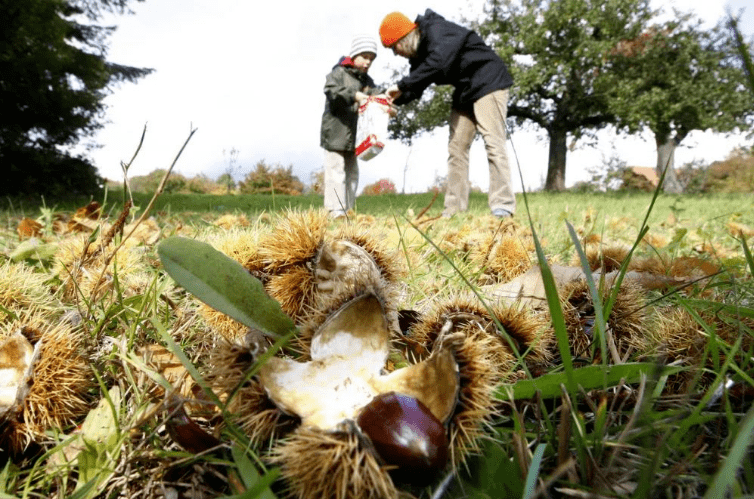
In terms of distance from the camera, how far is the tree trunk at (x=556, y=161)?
2228 cm

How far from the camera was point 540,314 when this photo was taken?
986 mm

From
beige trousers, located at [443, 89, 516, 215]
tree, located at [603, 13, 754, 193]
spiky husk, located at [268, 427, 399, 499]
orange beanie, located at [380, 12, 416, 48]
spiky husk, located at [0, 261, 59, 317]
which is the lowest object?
spiky husk, located at [268, 427, 399, 499]

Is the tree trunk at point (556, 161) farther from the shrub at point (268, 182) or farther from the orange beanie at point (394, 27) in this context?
the orange beanie at point (394, 27)

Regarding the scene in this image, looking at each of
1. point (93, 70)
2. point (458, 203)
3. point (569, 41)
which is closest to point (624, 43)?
point (569, 41)

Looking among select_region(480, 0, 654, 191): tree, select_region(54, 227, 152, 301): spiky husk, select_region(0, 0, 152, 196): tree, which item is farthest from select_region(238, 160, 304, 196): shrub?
select_region(54, 227, 152, 301): spiky husk

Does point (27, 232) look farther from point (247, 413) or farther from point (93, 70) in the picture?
point (93, 70)

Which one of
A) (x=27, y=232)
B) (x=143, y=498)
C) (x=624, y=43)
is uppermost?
(x=624, y=43)

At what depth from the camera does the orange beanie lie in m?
6.27

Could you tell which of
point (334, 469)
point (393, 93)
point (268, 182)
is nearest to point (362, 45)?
point (393, 93)

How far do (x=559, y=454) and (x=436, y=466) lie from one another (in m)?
0.18

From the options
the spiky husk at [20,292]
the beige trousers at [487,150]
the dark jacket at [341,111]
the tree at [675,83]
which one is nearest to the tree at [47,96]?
the dark jacket at [341,111]

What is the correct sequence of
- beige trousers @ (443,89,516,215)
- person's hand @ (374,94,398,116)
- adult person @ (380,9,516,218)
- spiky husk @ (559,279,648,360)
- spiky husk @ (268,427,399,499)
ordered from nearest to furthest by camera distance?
spiky husk @ (268,427,399,499)
spiky husk @ (559,279,648,360)
person's hand @ (374,94,398,116)
beige trousers @ (443,89,516,215)
adult person @ (380,9,516,218)

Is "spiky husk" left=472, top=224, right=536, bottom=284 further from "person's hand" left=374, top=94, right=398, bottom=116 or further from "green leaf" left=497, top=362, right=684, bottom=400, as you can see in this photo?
"person's hand" left=374, top=94, right=398, bottom=116

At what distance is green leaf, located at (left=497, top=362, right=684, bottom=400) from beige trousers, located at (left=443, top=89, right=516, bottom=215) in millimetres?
4590
